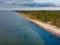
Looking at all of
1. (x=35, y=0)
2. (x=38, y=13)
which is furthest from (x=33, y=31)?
(x=35, y=0)

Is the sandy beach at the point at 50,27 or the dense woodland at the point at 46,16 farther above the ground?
the dense woodland at the point at 46,16

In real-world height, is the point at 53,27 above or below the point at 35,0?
below

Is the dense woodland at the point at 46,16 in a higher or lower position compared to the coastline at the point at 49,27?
higher

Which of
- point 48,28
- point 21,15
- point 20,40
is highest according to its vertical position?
point 21,15

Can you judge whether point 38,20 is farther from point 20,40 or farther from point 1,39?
point 1,39
